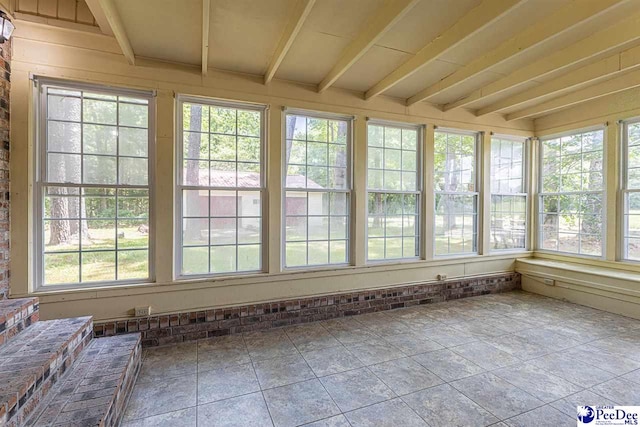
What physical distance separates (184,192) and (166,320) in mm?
1349

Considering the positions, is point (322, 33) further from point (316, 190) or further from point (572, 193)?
point (572, 193)

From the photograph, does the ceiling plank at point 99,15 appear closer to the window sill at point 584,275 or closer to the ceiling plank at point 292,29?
the ceiling plank at point 292,29

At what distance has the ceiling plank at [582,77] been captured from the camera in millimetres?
2984

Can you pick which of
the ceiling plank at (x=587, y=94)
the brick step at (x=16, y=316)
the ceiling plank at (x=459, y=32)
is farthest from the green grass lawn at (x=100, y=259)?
the ceiling plank at (x=587, y=94)

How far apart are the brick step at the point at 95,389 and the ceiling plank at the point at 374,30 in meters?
3.20

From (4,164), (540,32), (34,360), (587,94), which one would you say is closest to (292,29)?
Answer: (540,32)

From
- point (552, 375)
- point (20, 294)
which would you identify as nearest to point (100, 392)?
point (20, 294)

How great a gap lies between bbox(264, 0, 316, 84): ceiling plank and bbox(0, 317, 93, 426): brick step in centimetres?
289

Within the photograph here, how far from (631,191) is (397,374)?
14.1ft

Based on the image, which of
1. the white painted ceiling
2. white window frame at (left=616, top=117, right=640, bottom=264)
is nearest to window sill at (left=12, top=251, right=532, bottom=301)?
white window frame at (left=616, top=117, right=640, bottom=264)

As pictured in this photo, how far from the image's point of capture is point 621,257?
13.5 ft

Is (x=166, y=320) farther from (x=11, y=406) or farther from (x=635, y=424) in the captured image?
(x=635, y=424)

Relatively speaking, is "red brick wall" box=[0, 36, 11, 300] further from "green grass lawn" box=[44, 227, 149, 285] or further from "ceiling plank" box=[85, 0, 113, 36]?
"ceiling plank" box=[85, 0, 113, 36]

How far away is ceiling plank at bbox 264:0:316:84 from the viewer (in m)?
2.18
